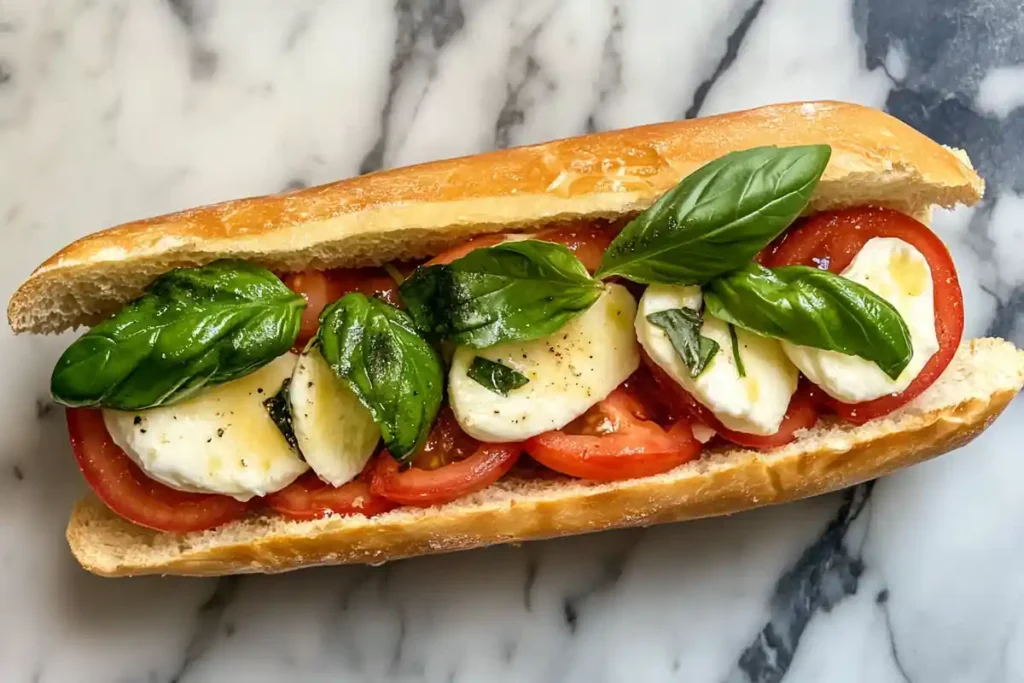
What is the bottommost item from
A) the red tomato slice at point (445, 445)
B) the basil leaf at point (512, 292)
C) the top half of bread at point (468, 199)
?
the red tomato slice at point (445, 445)

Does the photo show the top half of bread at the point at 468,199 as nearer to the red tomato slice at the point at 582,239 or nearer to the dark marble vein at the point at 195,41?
the red tomato slice at the point at 582,239

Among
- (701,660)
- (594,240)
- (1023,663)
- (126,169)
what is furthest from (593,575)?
(126,169)

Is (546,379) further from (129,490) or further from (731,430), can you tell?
(129,490)

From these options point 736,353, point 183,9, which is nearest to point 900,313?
point 736,353

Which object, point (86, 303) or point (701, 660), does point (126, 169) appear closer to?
point (86, 303)

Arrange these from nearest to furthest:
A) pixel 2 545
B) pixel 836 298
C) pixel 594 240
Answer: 1. pixel 836 298
2. pixel 594 240
3. pixel 2 545

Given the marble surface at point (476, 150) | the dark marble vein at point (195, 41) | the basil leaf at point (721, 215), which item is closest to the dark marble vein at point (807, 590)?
the marble surface at point (476, 150)
